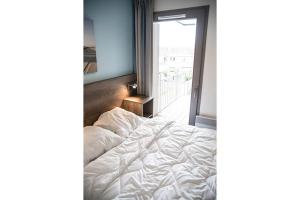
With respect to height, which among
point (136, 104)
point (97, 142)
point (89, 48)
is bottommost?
point (97, 142)

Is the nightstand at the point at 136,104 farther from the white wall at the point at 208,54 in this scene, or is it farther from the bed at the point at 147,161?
the white wall at the point at 208,54

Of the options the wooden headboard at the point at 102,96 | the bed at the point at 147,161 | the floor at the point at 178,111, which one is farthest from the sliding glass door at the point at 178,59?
the bed at the point at 147,161

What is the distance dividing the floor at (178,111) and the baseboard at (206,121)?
53cm

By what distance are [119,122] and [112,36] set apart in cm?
118

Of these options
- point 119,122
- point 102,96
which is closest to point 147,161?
point 119,122

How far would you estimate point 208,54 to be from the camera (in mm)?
2641

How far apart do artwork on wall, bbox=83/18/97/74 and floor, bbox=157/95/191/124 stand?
169 centimetres

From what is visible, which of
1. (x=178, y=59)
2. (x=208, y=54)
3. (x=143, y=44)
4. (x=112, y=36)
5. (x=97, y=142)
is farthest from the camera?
(x=178, y=59)

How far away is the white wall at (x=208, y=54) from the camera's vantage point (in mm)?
2504

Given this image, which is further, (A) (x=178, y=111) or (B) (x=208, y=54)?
(A) (x=178, y=111)

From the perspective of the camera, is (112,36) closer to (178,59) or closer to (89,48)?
(89,48)

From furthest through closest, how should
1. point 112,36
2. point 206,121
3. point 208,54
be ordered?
1. point 206,121
2. point 208,54
3. point 112,36

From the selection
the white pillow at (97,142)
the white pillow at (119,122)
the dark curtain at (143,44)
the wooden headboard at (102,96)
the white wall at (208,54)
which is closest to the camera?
the white pillow at (97,142)

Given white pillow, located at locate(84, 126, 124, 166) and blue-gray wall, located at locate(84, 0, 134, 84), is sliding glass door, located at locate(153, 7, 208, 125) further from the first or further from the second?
white pillow, located at locate(84, 126, 124, 166)
